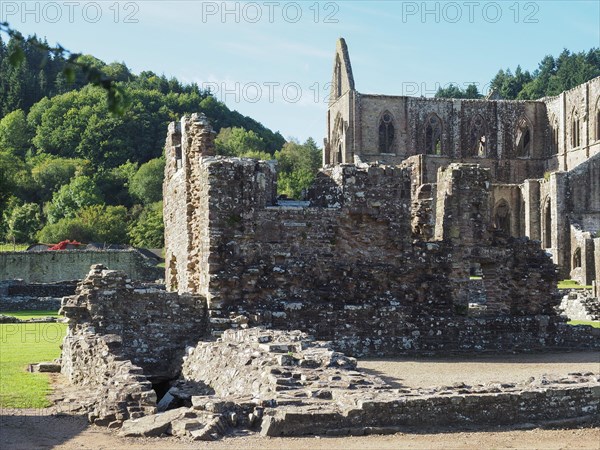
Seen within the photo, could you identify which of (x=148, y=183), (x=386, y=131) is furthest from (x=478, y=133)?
(x=148, y=183)

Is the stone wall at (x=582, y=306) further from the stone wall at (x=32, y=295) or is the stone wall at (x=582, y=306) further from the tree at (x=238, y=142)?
the tree at (x=238, y=142)

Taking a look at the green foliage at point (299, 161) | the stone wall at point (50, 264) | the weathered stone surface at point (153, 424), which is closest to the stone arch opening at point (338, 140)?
the green foliage at point (299, 161)

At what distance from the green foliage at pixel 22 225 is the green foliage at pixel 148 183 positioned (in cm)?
1275

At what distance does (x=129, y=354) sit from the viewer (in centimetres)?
1670

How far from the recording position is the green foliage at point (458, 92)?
396 ft

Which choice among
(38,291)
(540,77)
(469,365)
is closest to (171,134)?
(469,365)

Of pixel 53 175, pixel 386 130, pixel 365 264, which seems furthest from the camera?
pixel 53 175

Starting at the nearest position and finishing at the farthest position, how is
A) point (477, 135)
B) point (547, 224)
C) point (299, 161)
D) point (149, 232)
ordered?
point (547, 224), point (477, 135), point (149, 232), point (299, 161)

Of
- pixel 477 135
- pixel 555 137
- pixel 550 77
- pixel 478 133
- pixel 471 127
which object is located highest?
pixel 550 77

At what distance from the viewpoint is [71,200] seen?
91.3m

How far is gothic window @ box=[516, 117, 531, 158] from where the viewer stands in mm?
71812

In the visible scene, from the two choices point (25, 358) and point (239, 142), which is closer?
point (25, 358)

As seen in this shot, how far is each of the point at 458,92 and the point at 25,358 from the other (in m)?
113

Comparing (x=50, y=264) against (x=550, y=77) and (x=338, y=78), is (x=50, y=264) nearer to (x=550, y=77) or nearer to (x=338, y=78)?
(x=338, y=78)
